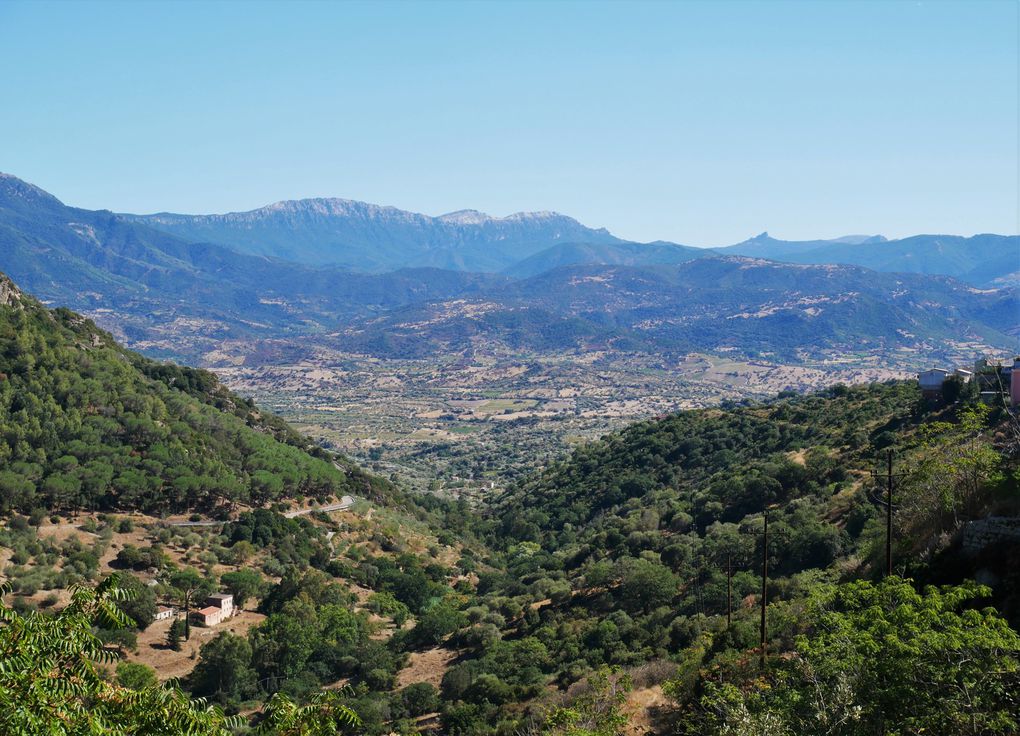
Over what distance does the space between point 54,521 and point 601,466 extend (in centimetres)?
4050

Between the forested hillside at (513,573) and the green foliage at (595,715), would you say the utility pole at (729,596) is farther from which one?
the green foliage at (595,715)

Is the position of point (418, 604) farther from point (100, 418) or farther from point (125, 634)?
point (100, 418)

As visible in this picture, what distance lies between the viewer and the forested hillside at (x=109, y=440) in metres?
44.3

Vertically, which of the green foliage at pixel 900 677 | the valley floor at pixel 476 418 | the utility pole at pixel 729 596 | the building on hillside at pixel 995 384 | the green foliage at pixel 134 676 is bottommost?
the valley floor at pixel 476 418

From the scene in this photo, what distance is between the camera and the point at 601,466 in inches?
2633

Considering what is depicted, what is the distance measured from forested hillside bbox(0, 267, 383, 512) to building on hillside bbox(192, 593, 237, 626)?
1194cm

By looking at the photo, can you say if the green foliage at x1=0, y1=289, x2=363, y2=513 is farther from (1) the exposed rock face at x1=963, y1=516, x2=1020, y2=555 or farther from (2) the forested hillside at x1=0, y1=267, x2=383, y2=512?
(1) the exposed rock face at x1=963, y1=516, x2=1020, y2=555

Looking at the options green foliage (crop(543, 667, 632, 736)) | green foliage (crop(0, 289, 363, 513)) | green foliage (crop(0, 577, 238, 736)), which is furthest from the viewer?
green foliage (crop(0, 289, 363, 513))

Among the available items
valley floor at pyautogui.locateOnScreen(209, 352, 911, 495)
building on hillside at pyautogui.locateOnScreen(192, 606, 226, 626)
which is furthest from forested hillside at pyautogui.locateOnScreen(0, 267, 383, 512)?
valley floor at pyautogui.locateOnScreen(209, 352, 911, 495)

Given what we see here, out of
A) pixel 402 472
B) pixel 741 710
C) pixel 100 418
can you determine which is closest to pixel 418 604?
pixel 100 418

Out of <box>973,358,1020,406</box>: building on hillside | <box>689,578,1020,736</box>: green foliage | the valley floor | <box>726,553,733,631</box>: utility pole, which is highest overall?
<box>973,358,1020,406</box>: building on hillside

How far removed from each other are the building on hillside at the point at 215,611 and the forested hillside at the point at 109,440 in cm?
1194

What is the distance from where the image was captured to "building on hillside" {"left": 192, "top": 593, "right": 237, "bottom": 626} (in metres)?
35.6

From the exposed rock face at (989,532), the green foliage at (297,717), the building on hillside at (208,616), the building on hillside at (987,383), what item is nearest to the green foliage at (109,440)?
the building on hillside at (208,616)
